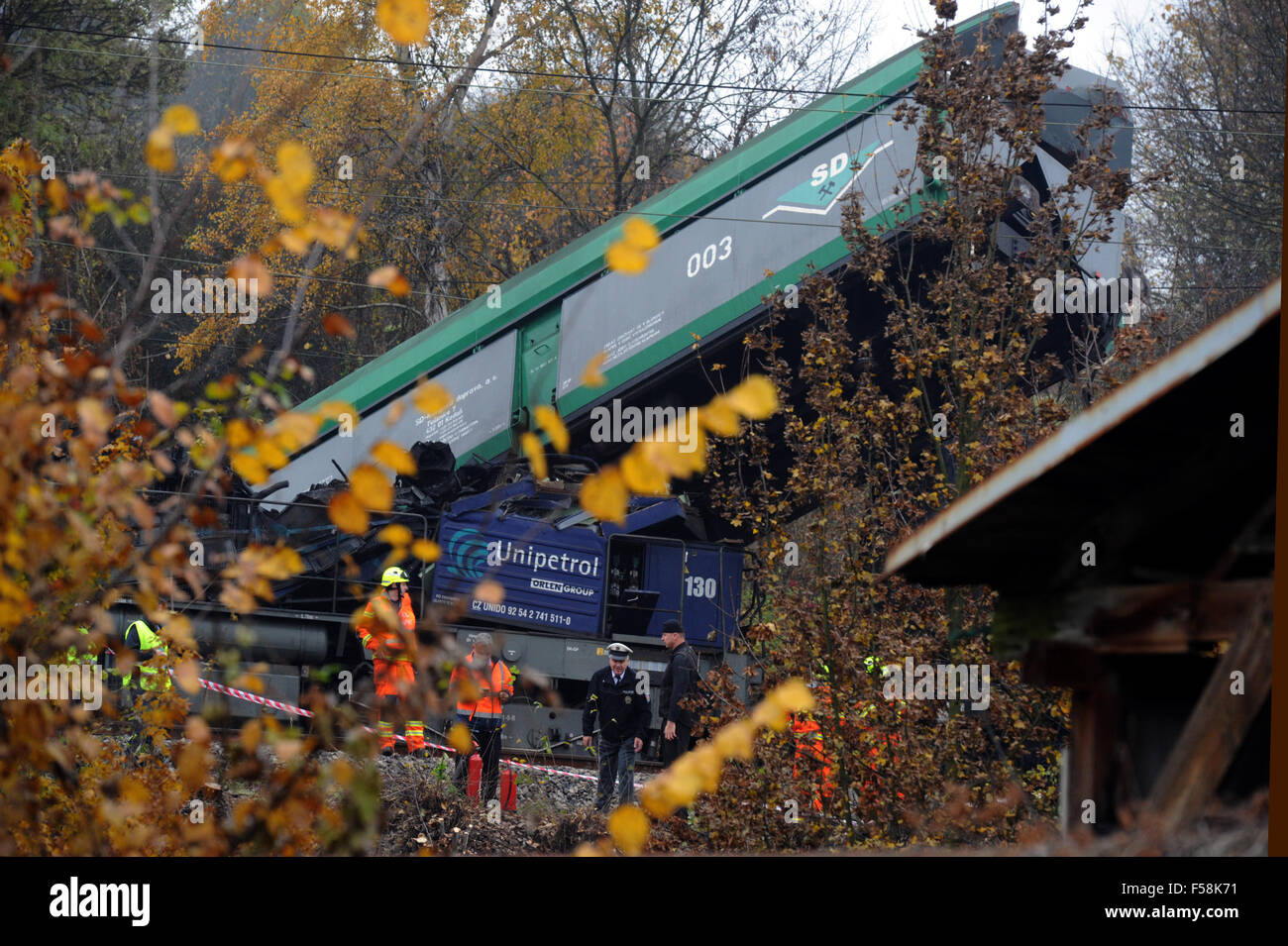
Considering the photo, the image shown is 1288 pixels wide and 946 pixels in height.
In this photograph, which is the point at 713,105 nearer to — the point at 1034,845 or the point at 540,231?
the point at 540,231

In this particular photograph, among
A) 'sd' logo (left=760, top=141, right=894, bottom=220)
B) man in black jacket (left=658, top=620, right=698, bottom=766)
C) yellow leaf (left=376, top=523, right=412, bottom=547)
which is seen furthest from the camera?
'sd' logo (left=760, top=141, right=894, bottom=220)

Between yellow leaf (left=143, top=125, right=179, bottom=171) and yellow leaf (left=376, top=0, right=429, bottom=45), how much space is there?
505 millimetres

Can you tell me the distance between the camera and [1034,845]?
9.87 feet

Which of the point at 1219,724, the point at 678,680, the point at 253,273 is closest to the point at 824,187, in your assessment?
the point at 678,680

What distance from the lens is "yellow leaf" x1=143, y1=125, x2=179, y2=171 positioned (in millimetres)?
2535

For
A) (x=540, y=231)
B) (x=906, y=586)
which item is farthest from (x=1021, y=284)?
(x=540, y=231)

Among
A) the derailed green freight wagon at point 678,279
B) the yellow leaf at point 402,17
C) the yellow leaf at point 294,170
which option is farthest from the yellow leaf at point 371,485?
the derailed green freight wagon at point 678,279

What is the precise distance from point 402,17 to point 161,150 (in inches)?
22.3

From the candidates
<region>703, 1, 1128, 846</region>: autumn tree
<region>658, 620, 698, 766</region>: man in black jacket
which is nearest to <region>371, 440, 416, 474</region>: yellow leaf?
<region>703, 1, 1128, 846</region>: autumn tree

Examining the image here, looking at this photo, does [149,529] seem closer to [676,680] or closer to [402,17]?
[402,17]

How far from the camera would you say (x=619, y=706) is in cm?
A: 1071

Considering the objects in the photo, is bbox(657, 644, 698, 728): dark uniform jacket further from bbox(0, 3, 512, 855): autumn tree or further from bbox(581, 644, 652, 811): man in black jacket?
bbox(0, 3, 512, 855): autumn tree

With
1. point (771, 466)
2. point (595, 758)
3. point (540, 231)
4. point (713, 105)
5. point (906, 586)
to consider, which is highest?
point (713, 105)
